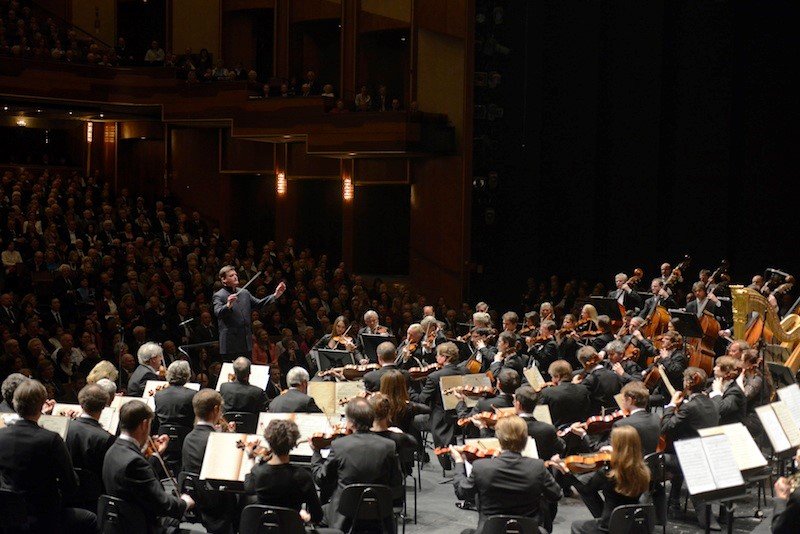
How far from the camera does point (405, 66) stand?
855 inches

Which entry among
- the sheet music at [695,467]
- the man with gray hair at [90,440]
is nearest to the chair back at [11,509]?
the man with gray hair at [90,440]

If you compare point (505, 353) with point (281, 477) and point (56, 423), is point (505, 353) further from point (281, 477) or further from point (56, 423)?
point (56, 423)

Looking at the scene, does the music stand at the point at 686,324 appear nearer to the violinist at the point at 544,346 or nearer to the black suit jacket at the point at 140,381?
the violinist at the point at 544,346

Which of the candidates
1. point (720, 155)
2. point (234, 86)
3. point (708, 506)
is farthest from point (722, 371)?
point (234, 86)

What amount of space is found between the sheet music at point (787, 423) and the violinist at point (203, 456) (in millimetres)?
3877

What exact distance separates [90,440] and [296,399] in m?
1.90

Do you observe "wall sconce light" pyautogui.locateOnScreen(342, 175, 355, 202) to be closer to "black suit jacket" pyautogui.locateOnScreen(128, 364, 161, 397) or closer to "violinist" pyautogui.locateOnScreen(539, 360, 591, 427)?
"black suit jacket" pyautogui.locateOnScreen(128, 364, 161, 397)

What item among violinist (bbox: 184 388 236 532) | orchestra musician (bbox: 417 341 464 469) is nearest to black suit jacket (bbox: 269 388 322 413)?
violinist (bbox: 184 388 236 532)

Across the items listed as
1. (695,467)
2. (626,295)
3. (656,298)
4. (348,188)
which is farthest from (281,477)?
(348,188)

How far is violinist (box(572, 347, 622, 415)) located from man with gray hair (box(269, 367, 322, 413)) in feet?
8.10

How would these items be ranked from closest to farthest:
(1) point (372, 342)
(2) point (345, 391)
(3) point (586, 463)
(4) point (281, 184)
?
(3) point (586, 463), (2) point (345, 391), (1) point (372, 342), (4) point (281, 184)

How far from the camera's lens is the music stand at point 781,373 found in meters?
9.28

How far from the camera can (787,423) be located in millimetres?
7328

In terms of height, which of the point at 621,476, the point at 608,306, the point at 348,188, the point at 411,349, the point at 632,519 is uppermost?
the point at 348,188
